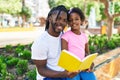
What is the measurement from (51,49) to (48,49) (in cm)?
3

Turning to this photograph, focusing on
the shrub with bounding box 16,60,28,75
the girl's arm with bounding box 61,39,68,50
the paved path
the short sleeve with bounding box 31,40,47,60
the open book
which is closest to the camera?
the open book

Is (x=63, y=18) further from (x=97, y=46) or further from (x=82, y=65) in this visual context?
(x=97, y=46)

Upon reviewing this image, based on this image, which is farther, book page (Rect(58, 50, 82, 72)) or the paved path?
the paved path

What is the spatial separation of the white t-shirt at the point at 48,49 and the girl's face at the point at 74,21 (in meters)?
0.31

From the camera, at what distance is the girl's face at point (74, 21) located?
11.0 ft

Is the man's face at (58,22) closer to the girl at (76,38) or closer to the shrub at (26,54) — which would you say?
the girl at (76,38)

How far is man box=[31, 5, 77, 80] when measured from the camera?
2.95 metres

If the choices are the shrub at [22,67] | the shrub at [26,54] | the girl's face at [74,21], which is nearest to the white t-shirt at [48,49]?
the girl's face at [74,21]

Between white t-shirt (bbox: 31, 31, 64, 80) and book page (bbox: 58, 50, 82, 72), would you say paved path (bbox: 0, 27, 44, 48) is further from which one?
book page (bbox: 58, 50, 82, 72)

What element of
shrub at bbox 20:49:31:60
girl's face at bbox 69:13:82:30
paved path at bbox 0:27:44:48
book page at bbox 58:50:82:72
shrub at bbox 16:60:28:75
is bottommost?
paved path at bbox 0:27:44:48

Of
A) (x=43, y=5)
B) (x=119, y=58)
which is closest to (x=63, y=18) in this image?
(x=119, y=58)

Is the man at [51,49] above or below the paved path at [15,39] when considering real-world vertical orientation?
above

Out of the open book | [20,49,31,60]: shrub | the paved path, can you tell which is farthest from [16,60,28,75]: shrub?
the paved path

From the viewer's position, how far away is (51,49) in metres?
3.01
